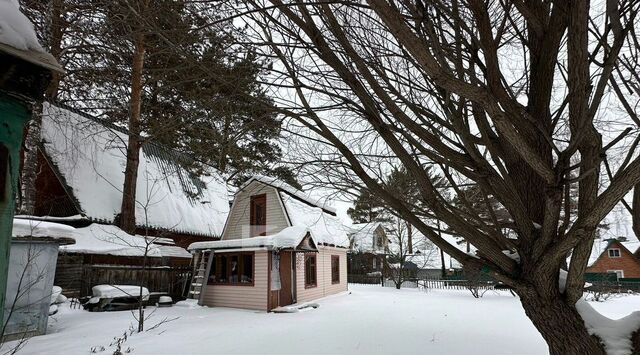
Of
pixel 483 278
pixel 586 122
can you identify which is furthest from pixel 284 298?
pixel 483 278

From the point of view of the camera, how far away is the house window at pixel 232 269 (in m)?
14.0

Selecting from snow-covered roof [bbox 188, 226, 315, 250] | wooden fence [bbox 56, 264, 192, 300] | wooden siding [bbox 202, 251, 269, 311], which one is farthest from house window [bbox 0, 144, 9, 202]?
wooden siding [bbox 202, 251, 269, 311]

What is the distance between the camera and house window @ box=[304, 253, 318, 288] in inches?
613

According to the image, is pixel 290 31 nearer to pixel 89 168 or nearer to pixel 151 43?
pixel 151 43

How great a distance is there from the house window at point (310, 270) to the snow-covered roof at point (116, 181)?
16.9 ft

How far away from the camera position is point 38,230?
7641mm

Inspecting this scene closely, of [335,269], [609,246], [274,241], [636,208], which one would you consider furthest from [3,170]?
[609,246]

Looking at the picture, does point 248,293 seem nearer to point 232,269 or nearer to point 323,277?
point 232,269

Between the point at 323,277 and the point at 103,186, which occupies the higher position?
the point at 103,186

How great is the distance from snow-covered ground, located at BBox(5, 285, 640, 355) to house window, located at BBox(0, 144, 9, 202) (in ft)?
19.9

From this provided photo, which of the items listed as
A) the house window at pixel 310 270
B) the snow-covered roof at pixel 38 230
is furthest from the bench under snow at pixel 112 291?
the house window at pixel 310 270

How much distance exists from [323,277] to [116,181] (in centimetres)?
1023

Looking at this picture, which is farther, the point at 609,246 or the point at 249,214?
the point at 609,246

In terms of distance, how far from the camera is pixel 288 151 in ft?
15.2
